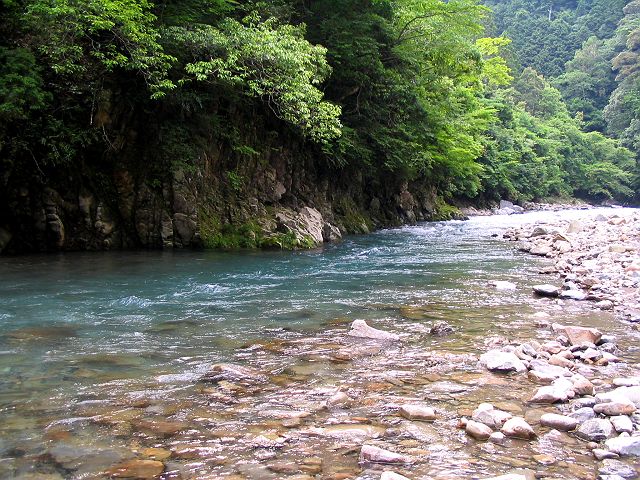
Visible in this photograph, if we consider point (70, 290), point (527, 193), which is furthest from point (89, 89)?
point (527, 193)

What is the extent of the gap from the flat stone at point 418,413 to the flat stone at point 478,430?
29 cm

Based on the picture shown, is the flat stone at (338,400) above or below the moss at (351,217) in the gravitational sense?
below

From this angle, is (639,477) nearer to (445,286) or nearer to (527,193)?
(445,286)

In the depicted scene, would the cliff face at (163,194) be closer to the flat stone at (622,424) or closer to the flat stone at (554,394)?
the flat stone at (554,394)

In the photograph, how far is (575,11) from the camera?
305 ft

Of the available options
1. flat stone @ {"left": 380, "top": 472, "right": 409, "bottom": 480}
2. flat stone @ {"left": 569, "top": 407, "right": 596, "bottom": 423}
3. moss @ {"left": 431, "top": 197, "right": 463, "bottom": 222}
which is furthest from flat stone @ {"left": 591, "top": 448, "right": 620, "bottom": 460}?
moss @ {"left": 431, "top": 197, "right": 463, "bottom": 222}

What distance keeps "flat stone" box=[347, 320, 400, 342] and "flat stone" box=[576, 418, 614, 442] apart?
2398 mm

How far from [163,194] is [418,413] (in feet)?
37.7

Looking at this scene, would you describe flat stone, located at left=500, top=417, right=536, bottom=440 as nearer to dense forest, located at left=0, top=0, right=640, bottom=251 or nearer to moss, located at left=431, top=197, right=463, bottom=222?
dense forest, located at left=0, top=0, right=640, bottom=251

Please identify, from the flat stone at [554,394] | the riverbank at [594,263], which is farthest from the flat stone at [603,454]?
the riverbank at [594,263]

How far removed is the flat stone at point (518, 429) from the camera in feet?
10.7

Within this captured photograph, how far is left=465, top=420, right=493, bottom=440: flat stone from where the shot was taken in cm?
328

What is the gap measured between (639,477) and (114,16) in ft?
35.3

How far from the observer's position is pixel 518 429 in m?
3.28
